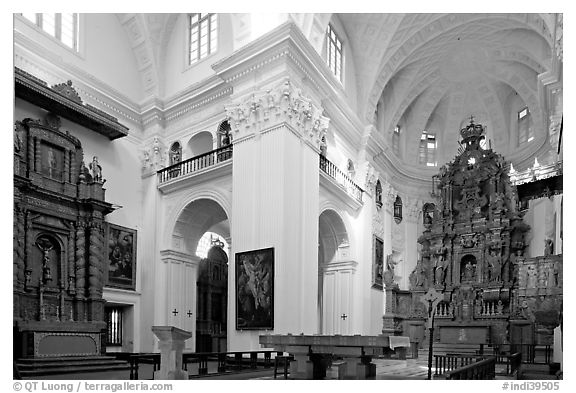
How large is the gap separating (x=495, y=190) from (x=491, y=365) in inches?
589

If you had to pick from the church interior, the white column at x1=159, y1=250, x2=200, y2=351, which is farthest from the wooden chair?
the white column at x1=159, y1=250, x2=200, y2=351

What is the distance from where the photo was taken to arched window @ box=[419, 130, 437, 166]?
2041 centimetres

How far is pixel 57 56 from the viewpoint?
1470 cm

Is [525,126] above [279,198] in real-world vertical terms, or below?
above

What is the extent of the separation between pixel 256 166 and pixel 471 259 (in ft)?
40.2

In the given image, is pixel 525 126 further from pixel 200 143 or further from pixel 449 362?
pixel 200 143

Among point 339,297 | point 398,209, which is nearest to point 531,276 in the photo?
point 398,209

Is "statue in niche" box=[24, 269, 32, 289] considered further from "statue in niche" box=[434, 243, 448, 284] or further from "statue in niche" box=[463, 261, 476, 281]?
"statue in niche" box=[463, 261, 476, 281]

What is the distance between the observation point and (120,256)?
17047 millimetres

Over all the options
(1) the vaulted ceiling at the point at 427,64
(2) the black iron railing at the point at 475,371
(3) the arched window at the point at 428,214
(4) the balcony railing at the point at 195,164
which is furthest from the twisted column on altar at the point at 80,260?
(3) the arched window at the point at 428,214

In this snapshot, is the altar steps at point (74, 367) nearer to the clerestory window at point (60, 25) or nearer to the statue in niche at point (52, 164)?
the statue in niche at point (52, 164)

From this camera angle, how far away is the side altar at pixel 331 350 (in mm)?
10242
